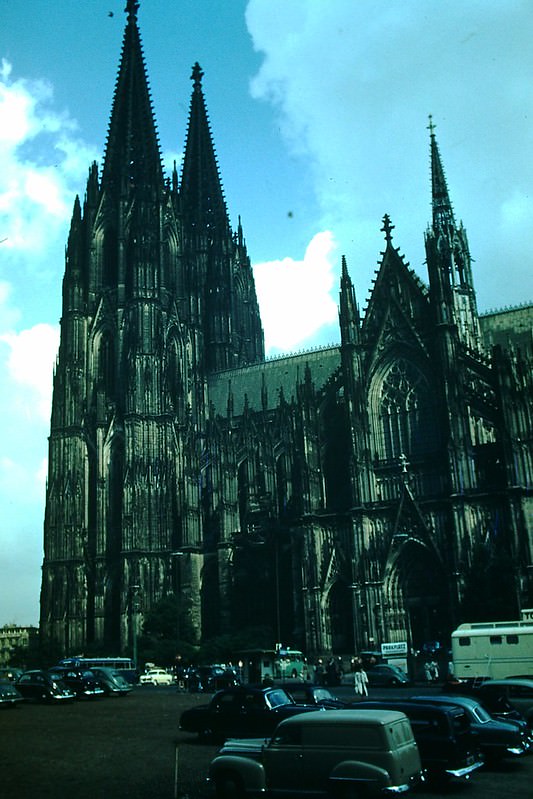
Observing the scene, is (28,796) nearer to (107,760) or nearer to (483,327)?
(107,760)

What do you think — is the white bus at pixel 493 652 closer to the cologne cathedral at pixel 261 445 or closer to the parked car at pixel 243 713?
the cologne cathedral at pixel 261 445

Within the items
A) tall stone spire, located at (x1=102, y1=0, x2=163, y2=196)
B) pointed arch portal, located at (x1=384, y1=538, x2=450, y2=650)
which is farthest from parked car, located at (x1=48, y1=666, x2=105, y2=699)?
tall stone spire, located at (x1=102, y1=0, x2=163, y2=196)

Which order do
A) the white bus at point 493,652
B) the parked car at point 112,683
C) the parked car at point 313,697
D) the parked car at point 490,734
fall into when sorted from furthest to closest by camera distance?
the parked car at point 112,683
the white bus at point 493,652
the parked car at point 313,697
the parked car at point 490,734

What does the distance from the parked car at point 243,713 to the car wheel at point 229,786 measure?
5003 millimetres

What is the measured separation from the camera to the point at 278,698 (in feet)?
66.3

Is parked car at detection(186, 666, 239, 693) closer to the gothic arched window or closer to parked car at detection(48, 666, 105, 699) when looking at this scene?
parked car at detection(48, 666, 105, 699)

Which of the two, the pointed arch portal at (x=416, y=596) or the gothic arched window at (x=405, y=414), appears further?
the gothic arched window at (x=405, y=414)

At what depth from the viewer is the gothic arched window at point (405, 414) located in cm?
5672

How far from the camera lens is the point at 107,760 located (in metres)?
18.1

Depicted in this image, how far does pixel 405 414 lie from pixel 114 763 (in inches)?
1652

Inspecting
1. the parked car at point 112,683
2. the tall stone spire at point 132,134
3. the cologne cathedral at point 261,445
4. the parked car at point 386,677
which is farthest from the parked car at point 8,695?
the tall stone spire at point 132,134

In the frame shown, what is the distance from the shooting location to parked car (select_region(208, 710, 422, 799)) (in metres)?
12.8

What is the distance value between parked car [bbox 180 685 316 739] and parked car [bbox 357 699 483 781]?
3.96 metres

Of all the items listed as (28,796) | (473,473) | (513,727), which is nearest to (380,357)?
(473,473)
